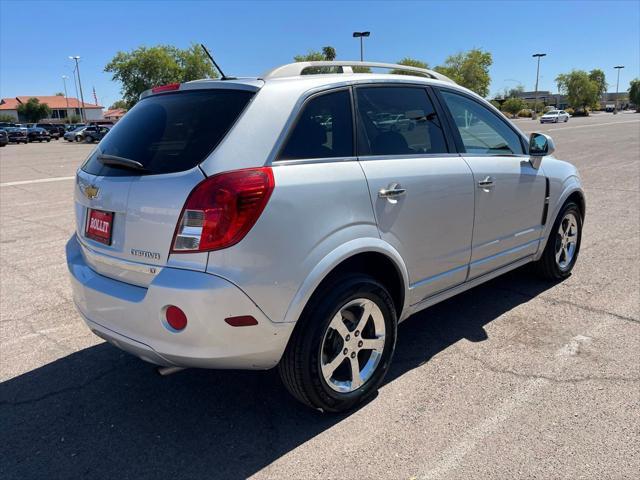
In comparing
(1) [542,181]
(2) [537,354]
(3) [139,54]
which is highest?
(3) [139,54]

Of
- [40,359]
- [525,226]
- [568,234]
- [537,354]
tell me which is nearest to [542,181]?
[525,226]

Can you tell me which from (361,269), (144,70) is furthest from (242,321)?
(144,70)

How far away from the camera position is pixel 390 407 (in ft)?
9.70

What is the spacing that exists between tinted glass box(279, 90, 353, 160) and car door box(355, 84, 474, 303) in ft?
0.33

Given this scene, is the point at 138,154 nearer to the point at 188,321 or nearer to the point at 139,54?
the point at 188,321

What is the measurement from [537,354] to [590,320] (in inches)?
33.6

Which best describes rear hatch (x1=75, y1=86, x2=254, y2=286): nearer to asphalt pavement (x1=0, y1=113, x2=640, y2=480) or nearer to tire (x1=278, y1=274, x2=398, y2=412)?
tire (x1=278, y1=274, x2=398, y2=412)

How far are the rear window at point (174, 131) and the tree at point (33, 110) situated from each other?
111996mm

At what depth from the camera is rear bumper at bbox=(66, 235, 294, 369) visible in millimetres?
2320

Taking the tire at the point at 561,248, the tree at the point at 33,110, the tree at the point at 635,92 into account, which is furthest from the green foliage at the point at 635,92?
the tire at the point at 561,248

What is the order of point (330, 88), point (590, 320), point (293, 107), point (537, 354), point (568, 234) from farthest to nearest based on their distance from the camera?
point (568, 234)
point (590, 320)
point (537, 354)
point (330, 88)
point (293, 107)

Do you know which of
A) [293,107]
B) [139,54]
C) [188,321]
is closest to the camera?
[188,321]

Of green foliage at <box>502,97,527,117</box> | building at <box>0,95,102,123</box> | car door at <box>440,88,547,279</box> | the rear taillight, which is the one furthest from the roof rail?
building at <box>0,95,102,123</box>

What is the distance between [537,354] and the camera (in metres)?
3.54
